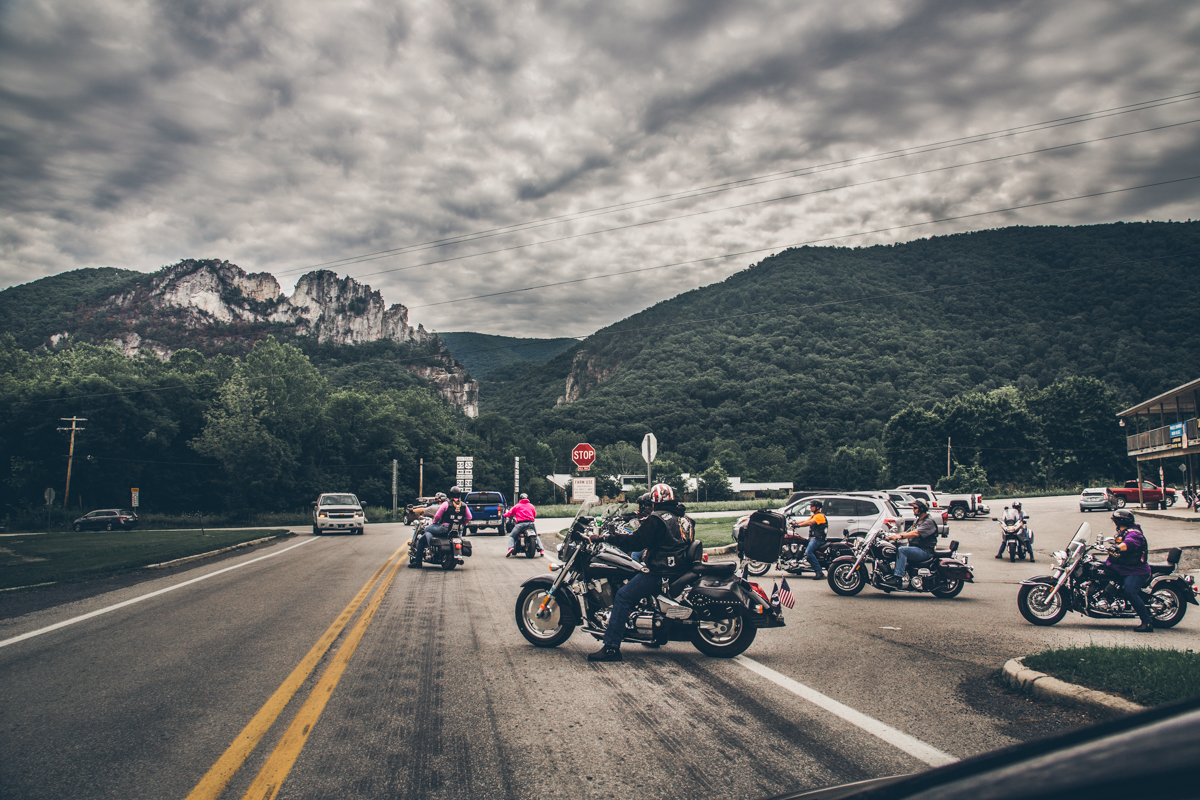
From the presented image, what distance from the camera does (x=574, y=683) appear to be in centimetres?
622

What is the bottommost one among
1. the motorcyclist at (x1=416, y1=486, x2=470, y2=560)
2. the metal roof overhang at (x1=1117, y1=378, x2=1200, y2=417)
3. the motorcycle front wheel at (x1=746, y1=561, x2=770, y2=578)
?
the motorcycle front wheel at (x1=746, y1=561, x2=770, y2=578)

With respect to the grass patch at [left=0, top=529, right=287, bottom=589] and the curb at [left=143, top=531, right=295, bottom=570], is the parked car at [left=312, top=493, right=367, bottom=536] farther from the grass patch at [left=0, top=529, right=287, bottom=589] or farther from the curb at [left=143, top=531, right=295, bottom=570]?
the grass patch at [left=0, top=529, right=287, bottom=589]

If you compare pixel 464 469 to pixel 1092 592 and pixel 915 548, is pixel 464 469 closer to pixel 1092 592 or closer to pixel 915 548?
pixel 915 548

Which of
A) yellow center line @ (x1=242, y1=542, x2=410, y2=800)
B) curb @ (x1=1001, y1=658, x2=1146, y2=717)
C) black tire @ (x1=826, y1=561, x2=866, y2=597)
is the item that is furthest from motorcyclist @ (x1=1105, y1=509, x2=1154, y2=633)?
yellow center line @ (x1=242, y1=542, x2=410, y2=800)

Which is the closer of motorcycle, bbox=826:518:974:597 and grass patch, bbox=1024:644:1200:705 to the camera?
grass patch, bbox=1024:644:1200:705

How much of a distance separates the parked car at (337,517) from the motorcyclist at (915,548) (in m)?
25.2

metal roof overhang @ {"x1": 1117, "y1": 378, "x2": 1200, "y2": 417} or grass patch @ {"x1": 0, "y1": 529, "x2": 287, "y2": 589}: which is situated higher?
metal roof overhang @ {"x1": 1117, "y1": 378, "x2": 1200, "y2": 417}

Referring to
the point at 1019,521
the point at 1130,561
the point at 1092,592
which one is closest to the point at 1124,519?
the point at 1130,561

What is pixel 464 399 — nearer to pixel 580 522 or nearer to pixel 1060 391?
pixel 1060 391

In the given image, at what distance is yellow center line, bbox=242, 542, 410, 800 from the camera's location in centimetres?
392

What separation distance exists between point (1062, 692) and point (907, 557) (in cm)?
685

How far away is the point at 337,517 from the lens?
32.1 metres

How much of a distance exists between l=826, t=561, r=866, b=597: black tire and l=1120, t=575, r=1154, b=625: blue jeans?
155 inches

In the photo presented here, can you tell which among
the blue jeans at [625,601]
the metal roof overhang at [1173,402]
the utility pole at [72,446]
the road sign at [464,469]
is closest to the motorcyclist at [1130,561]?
the blue jeans at [625,601]
